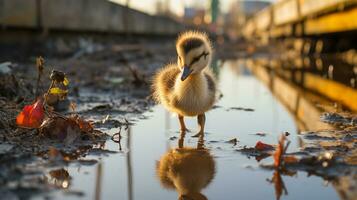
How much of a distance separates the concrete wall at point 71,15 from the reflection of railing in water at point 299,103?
4.15 metres

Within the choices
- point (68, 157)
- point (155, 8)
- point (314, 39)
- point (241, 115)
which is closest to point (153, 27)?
point (314, 39)

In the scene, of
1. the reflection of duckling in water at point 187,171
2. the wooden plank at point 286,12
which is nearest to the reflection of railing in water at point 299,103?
the reflection of duckling in water at point 187,171

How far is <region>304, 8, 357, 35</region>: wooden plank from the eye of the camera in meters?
10.0

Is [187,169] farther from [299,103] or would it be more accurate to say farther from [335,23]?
[335,23]

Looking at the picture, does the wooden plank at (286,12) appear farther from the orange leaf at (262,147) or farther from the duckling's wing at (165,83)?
the orange leaf at (262,147)

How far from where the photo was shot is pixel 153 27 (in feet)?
75.8

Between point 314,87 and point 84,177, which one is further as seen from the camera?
point 314,87

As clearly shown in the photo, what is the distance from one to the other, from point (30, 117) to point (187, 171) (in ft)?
3.43

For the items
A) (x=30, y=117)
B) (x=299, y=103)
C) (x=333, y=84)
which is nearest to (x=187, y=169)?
(x=30, y=117)

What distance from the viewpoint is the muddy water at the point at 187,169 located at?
7.56ft

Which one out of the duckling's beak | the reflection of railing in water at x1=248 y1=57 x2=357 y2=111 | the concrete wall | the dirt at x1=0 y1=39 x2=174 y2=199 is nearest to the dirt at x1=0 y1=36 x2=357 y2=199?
the dirt at x1=0 y1=39 x2=174 y2=199

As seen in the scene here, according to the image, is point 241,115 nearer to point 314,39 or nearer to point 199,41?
point 199,41

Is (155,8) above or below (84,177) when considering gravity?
above

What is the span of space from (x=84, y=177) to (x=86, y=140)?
82 centimetres
